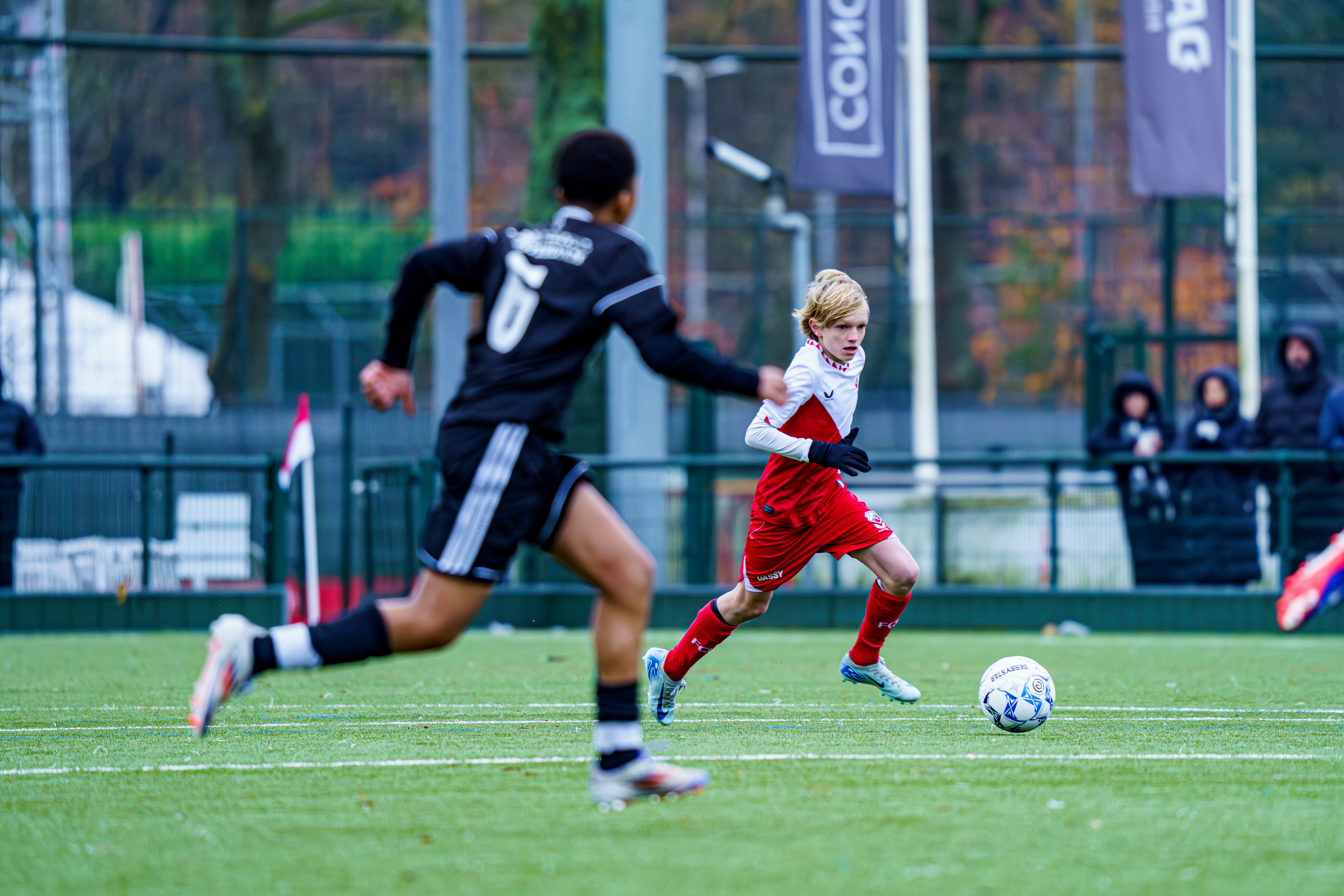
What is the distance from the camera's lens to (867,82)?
57.9 ft

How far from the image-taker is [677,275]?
32906 millimetres

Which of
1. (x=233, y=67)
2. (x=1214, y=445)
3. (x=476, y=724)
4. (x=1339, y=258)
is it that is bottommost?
(x=476, y=724)

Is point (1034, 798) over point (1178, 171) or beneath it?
beneath

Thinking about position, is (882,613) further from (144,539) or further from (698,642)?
(144,539)

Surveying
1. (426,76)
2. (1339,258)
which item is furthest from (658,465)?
(426,76)

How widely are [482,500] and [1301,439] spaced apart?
10.4m

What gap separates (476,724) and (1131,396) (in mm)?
8799

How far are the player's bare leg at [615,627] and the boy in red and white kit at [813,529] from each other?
2.05m

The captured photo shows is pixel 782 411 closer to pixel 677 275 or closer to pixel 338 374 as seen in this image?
pixel 338 374

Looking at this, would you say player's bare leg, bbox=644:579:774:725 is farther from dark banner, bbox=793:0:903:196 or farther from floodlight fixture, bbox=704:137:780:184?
floodlight fixture, bbox=704:137:780:184

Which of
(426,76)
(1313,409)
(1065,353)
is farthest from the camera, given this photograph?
(426,76)

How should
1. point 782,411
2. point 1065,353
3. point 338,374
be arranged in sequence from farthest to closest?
1. point 1065,353
2. point 338,374
3. point 782,411

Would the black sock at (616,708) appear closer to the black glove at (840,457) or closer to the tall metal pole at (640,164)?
the black glove at (840,457)

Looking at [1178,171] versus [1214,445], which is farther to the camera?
[1178,171]
